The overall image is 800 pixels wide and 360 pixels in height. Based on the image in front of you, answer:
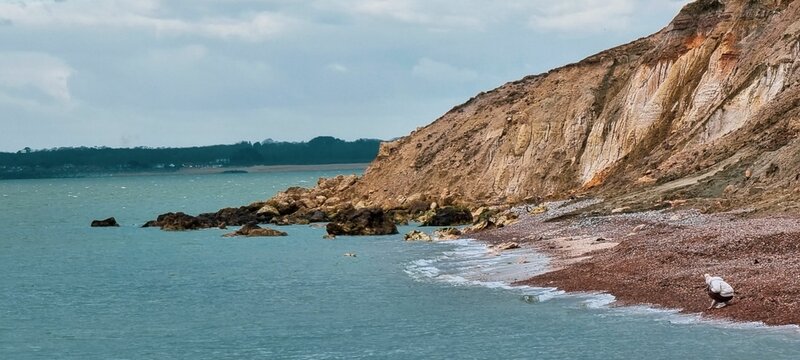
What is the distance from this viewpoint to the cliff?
54750 mm

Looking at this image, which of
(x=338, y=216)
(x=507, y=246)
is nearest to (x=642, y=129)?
(x=338, y=216)

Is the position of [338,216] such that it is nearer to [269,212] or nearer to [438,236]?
[269,212]

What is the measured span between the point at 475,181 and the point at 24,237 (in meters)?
34.5

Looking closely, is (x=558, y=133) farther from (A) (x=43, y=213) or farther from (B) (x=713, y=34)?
(A) (x=43, y=213)

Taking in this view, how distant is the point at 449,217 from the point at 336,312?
125ft

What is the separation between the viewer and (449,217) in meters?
72.0

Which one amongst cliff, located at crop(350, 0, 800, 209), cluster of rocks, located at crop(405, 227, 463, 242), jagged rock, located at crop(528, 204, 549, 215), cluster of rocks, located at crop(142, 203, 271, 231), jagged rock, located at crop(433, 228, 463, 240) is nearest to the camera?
cliff, located at crop(350, 0, 800, 209)

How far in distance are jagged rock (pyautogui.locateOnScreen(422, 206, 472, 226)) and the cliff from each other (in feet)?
15.7

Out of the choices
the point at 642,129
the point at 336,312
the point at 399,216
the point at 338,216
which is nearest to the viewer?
the point at 336,312

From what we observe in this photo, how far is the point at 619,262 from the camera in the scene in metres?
35.2

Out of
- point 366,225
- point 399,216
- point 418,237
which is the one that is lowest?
point 418,237

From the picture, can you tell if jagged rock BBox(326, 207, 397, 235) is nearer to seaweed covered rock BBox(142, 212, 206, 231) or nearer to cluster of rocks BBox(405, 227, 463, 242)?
cluster of rocks BBox(405, 227, 463, 242)

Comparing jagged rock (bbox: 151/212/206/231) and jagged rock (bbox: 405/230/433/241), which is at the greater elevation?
jagged rock (bbox: 405/230/433/241)

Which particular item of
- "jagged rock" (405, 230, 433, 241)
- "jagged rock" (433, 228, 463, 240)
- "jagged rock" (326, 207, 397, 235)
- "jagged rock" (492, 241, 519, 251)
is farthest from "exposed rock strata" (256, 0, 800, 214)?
"jagged rock" (326, 207, 397, 235)
